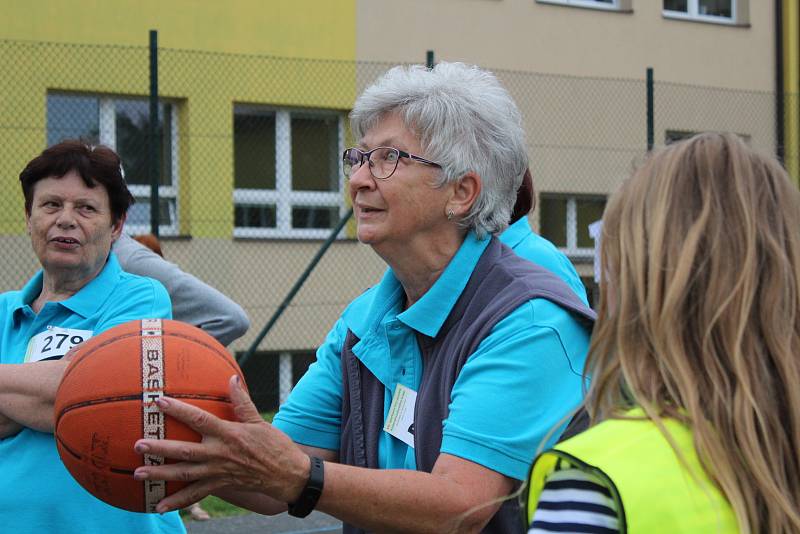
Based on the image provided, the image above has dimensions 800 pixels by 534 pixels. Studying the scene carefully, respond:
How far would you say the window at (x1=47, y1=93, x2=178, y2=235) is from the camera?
11.2 m

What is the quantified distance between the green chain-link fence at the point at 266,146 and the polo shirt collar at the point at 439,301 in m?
7.78

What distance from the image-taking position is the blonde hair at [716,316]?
1.56 meters

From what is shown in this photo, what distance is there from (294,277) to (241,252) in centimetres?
66

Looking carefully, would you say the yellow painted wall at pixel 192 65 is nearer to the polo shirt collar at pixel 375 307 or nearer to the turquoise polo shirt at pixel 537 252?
the turquoise polo shirt at pixel 537 252

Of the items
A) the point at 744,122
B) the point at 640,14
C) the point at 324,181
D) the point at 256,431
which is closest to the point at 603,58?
the point at 640,14

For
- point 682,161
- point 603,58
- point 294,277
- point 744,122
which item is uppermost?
point 603,58

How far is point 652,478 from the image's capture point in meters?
1.51

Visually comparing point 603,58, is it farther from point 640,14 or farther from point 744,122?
point 744,122

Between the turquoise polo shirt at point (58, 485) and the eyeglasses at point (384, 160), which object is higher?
the eyeglasses at point (384, 160)

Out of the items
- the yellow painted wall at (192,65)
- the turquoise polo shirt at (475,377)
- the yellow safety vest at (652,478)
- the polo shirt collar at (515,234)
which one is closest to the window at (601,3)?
the yellow painted wall at (192,65)

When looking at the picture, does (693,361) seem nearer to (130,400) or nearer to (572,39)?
(130,400)

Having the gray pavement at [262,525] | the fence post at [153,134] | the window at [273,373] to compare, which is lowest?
the gray pavement at [262,525]

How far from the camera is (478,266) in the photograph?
271 cm

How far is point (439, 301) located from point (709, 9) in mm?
14842
